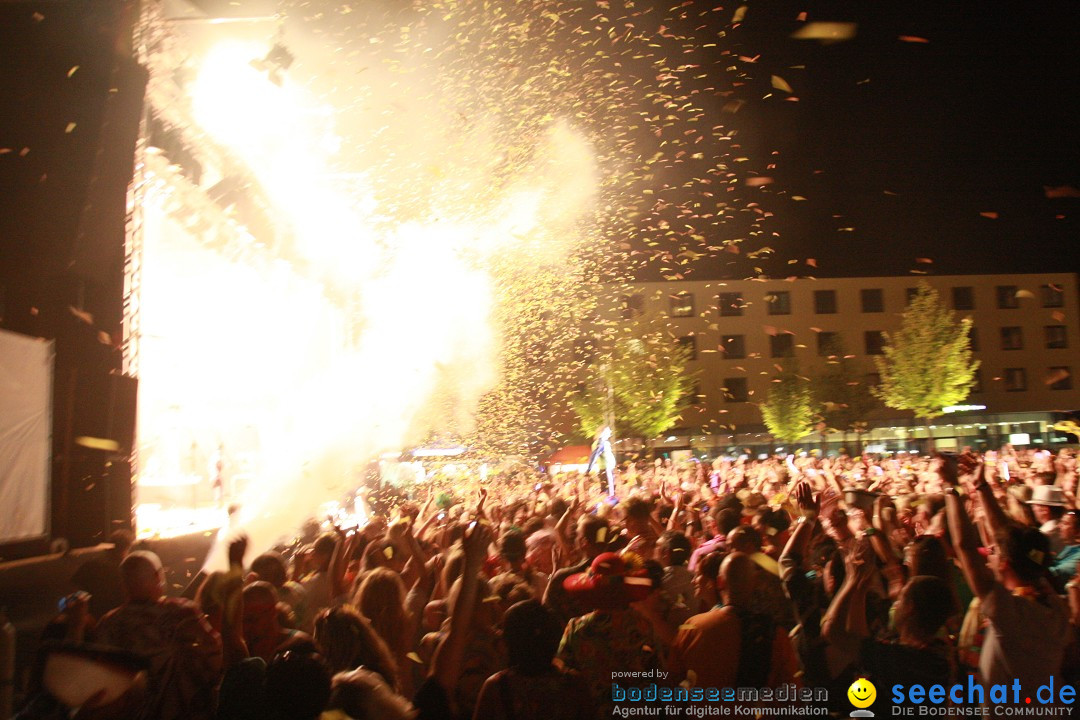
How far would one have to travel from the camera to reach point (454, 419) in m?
17.8

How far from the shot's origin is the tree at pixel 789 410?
147 feet

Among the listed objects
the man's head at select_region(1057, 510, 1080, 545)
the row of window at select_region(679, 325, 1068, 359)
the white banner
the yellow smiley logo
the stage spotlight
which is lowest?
the yellow smiley logo

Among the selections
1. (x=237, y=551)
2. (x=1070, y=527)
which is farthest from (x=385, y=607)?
(x=1070, y=527)

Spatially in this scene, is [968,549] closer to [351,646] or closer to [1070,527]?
[1070,527]

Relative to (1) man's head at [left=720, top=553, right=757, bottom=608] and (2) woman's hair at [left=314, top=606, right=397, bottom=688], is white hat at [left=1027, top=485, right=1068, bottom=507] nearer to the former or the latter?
(1) man's head at [left=720, top=553, right=757, bottom=608]

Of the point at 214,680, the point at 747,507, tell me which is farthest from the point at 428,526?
the point at 214,680

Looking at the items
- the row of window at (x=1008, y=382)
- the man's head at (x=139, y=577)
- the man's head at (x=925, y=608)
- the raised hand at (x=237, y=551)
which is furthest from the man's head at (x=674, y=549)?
the row of window at (x=1008, y=382)

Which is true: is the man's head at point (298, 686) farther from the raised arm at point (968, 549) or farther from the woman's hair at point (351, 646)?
the raised arm at point (968, 549)

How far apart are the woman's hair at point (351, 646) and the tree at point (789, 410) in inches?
1713

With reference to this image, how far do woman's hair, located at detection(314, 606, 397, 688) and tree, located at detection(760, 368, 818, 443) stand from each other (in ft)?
143

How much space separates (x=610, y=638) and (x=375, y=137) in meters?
9.45

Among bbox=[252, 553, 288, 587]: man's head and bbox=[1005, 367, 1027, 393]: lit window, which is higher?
bbox=[1005, 367, 1027, 393]: lit window

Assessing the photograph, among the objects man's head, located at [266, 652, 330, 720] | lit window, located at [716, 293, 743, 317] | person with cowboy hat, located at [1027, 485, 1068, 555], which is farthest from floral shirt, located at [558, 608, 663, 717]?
lit window, located at [716, 293, 743, 317]

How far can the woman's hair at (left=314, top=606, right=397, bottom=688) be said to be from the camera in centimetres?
332
